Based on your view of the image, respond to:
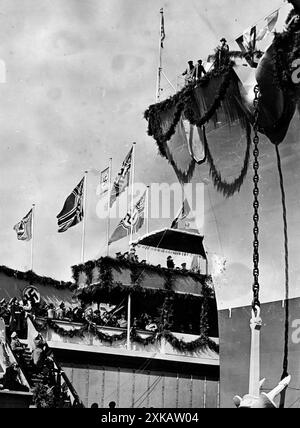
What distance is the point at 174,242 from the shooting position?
2764cm

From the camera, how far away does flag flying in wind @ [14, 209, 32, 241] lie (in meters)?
29.9

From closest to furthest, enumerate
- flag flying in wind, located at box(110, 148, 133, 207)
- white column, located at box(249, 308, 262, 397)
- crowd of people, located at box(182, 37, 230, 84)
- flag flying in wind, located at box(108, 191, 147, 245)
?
white column, located at box(249, 308, 262, 397) → crowd of people, located at box(182, 37, 230, 84) → flag flying in wind, located at box(110, 148, 133, 207) → flag flying in wind, located at box(108, 191, 147, 245)

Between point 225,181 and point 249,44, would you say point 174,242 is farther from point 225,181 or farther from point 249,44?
point 249,44

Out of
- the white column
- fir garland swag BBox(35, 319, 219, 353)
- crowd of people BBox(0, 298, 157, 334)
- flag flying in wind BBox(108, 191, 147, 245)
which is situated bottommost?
the white column

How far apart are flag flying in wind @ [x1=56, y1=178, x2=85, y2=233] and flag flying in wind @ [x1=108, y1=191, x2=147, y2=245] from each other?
73.1 inches

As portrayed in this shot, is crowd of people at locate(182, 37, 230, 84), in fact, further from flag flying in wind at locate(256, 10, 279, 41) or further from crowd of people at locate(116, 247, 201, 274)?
crowd of people at locate(116, 247, 201, 274)

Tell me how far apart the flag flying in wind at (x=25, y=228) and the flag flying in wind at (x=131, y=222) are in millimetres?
3333

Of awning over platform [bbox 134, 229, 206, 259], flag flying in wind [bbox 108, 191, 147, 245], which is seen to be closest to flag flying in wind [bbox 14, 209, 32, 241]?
flag flying in wind [bbox 108, 191, 147, 245]

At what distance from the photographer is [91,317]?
90.6 feet

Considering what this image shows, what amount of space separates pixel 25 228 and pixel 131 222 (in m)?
4.58

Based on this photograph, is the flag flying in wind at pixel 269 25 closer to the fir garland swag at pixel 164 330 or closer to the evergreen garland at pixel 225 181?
the evergreen garland at pixel 225 181

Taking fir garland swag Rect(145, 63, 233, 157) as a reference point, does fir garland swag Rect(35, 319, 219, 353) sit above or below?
below

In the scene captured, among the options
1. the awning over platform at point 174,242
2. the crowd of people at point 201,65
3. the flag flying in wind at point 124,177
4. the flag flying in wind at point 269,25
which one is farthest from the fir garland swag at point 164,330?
the flag flying in wind at point 269,25

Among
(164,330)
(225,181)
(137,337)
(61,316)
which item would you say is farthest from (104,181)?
(225,181)
